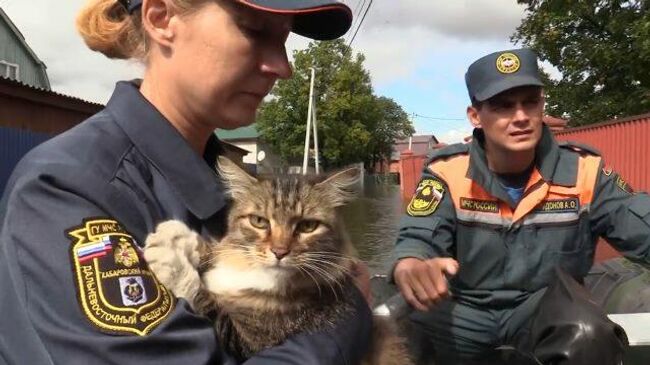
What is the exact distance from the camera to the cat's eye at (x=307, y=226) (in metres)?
2.48

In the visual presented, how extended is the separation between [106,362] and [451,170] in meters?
2.84

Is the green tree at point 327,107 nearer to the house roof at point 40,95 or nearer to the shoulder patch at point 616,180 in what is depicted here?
the house roof at point 40,95

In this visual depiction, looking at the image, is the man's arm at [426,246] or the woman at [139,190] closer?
the woman at [139,190]

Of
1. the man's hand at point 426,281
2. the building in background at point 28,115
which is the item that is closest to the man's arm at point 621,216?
the man's hand at point 426,281

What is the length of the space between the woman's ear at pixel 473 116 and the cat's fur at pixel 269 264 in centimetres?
173

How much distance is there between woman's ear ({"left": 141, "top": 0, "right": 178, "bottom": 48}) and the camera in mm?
1953

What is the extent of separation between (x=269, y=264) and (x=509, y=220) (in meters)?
1.88

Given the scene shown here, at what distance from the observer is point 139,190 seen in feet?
5.75

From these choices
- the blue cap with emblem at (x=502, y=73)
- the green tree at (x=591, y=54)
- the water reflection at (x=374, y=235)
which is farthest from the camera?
the green tree at (x=591, y=54)

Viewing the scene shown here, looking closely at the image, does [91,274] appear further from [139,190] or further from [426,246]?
[426,246]

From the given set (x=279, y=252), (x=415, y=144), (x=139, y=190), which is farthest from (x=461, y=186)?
(x=415, y=144)

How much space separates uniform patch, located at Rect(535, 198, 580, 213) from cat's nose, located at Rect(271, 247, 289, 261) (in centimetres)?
192

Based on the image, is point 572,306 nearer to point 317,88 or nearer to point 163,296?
point 163,296

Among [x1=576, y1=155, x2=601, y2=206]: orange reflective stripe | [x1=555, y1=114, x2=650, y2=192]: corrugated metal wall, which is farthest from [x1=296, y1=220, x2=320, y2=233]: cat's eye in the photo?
[x1=555, y1=114, x2=650, y2=192]: corrugated metal wall
